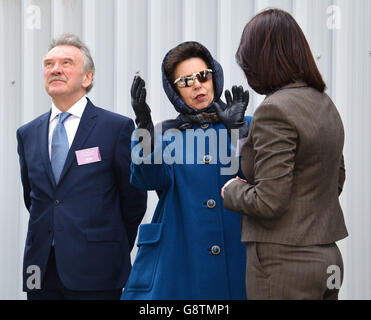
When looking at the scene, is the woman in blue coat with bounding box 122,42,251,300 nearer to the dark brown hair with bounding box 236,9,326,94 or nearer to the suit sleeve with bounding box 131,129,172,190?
the suit sleeve with bounding box 131,129,172,190

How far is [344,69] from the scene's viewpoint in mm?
3119

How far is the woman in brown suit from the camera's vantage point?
6.03 ft

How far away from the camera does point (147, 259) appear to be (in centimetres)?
234

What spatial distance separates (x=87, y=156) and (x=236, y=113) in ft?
2.45

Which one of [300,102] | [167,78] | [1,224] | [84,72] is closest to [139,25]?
[84,72]

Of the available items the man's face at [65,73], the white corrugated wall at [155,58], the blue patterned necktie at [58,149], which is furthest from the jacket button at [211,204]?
the white corrugated wall at [155,58]

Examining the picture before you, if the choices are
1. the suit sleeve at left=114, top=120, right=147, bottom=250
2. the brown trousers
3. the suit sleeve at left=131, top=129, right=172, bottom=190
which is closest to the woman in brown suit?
the brown trousers

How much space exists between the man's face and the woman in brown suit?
1044mm

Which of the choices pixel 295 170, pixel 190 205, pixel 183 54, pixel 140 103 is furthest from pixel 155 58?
pixel 295 170

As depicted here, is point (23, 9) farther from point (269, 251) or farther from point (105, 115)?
point (269, 251)

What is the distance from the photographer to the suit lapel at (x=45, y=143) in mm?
2643

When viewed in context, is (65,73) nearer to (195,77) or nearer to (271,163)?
(195,77)

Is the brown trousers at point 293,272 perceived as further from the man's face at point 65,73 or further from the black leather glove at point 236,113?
the man's face at point 65,73

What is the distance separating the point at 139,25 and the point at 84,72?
31.3 inches
